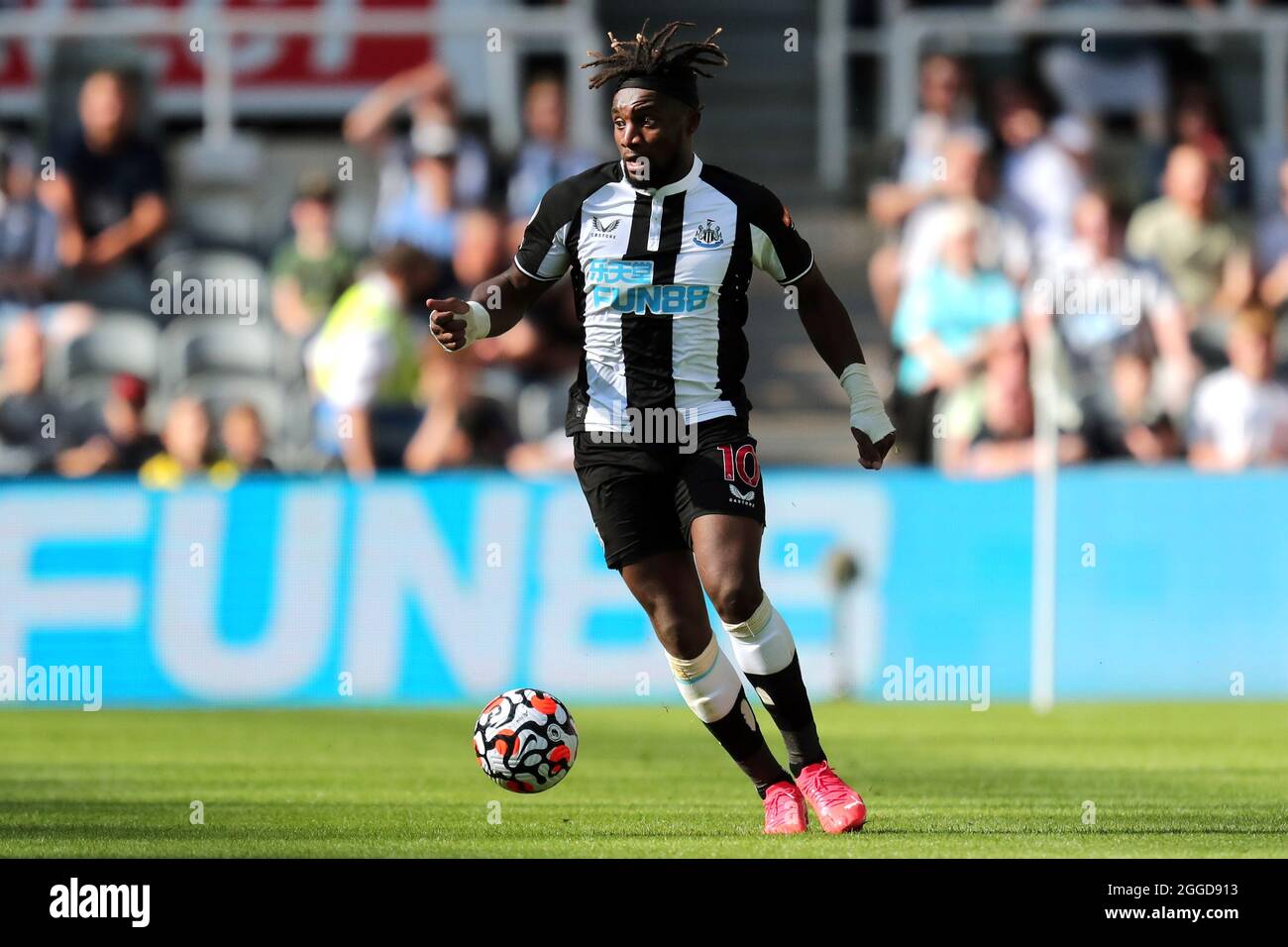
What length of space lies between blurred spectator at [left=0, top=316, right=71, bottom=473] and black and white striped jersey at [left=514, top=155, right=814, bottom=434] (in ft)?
27.4

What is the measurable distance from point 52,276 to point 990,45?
7.46 meters

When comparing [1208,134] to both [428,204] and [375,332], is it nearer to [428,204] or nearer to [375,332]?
[428,204]

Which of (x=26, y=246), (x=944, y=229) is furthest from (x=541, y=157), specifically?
(x=26, y=246)

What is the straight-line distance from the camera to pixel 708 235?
782 centimetres

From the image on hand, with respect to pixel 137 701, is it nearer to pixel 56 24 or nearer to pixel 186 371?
pixel 186 371

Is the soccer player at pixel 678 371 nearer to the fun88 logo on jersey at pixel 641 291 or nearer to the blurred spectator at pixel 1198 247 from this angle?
the fun88 logo on jersey at pixel 641 291

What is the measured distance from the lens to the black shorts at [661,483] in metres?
7.77

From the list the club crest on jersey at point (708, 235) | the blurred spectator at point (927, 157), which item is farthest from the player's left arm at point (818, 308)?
the blurred spectator at point (927, 157)

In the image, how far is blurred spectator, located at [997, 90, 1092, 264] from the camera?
54.1ft

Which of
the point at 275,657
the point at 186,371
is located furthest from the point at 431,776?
the point at 186,371

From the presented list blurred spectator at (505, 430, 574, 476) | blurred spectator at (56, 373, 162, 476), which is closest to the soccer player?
blurred spectator at (505, 430, 574, 476)

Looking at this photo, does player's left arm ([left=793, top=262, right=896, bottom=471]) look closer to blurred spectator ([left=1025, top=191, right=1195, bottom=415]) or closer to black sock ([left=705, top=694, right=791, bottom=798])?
black sock ([left=705, top=694, right=791, bottom=798])

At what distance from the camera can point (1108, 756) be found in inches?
428

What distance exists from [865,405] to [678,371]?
2.30ft
